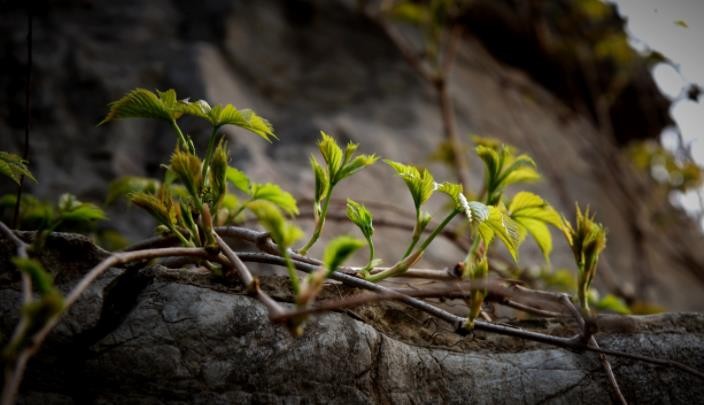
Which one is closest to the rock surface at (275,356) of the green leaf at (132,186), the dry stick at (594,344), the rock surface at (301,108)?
the dry stick at (594,344)

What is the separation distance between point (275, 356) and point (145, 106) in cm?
52

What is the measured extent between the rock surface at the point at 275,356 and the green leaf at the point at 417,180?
0.27 m

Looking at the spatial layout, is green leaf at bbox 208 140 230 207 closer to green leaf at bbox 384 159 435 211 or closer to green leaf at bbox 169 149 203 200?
green leaf at bbox 169 149 203 200

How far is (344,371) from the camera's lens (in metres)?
0.96

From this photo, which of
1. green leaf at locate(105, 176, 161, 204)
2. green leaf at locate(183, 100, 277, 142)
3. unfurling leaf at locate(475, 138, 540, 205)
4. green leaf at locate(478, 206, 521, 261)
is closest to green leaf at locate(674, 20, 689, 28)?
unfurling leaf at locate(475, 138, 540, 205)

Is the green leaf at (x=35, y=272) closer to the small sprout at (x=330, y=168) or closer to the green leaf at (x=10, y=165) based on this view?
the green leaf at (x=10, y=165)

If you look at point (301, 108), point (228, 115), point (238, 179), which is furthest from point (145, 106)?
point (301, 108)

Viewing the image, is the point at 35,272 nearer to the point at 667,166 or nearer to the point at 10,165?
the point at 10,165

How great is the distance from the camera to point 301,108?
10.3 ft

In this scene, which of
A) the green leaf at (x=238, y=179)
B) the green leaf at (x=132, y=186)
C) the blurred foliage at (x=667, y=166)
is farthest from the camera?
the blurred foliage at (x=667, y=166)

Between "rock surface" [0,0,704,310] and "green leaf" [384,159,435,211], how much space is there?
5.11 feet

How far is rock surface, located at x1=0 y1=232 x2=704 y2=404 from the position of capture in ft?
2.91

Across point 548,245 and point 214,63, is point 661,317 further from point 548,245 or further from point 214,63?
point 214,63

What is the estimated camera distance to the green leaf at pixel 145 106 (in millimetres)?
936
